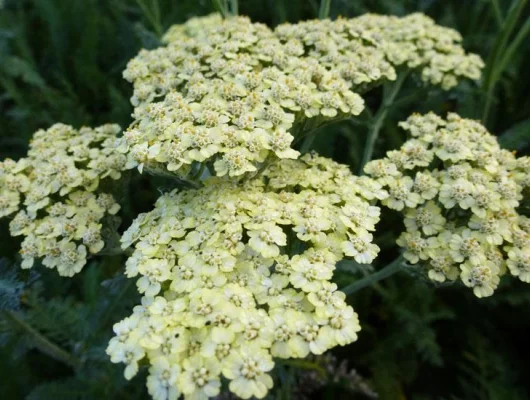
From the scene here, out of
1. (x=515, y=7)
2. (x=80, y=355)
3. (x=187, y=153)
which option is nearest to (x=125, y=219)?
(x=80, y=355)

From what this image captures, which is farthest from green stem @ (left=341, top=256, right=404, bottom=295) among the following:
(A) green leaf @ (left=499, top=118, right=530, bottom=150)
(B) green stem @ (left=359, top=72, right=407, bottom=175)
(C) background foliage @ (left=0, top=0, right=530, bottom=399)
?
(A) green leaf @ (left=499, top=118, right=530, bottom=150)

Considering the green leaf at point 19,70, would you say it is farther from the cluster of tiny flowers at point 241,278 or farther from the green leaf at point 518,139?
the green leaf at point 518,139

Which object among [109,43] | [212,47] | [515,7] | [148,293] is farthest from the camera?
[109,43]

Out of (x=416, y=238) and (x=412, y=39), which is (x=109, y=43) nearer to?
(x=412, y=39)

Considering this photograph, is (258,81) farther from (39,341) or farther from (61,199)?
(39,341)

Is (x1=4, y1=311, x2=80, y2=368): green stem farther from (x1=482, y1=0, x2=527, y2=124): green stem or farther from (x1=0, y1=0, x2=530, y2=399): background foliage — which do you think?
(x1=482, y1=0, x2=527, y2=124): green stem

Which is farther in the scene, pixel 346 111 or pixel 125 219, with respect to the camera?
pixel 125 219
